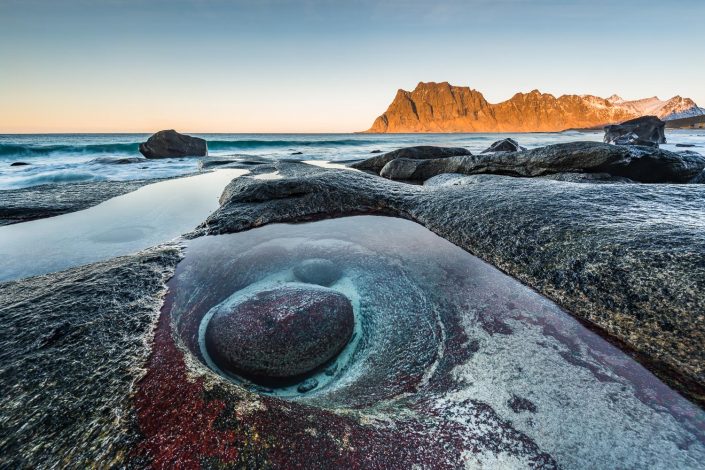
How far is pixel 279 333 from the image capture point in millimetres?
2008

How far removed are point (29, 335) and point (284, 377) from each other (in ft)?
4.57

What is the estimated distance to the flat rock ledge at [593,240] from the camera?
6.18 feet

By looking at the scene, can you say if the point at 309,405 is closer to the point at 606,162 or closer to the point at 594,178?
the point at 594,178

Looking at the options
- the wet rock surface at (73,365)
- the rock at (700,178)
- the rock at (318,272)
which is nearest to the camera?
the wet rock surface at (73,365)

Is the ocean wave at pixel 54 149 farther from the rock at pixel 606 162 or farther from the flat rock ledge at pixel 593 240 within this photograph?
the rock at pixel 606 162

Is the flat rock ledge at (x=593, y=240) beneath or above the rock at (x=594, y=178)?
beneath

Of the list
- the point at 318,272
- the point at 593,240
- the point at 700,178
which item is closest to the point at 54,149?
the point at 318,272

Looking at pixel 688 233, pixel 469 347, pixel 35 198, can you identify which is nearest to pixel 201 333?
pixel 469 347

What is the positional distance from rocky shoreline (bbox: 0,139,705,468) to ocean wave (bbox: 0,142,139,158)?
1237 inches

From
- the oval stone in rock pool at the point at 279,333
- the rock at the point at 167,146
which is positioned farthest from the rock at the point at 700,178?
the rock at the point at 167,146

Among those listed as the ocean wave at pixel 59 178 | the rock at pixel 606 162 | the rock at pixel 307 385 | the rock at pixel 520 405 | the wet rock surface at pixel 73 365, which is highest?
the rock at pixel 606 162

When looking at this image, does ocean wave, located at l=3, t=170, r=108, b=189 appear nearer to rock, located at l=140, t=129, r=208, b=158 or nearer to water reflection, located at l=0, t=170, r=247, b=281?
water reflection, located at l=0, t=170, r=247, b=281

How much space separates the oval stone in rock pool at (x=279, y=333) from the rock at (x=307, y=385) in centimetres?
7

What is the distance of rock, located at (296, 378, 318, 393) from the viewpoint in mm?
1867
